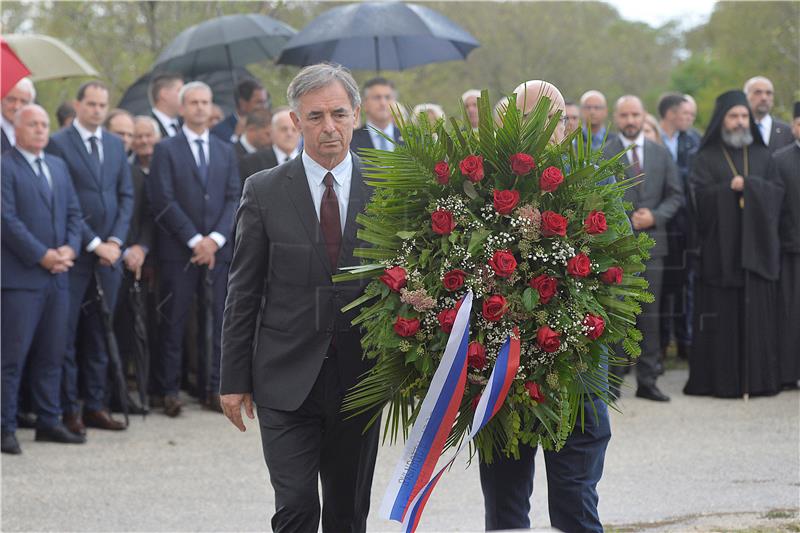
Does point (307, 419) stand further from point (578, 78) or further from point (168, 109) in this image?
point (578, 78)

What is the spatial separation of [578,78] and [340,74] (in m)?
37.5

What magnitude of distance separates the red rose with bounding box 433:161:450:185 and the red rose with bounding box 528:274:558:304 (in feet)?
1.62

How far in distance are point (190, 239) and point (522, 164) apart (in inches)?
254

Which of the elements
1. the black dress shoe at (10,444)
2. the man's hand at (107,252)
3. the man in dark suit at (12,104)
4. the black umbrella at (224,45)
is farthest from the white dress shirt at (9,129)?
the black umbrella at (224,45)

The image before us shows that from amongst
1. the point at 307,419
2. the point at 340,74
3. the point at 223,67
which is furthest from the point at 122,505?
the point at 223,67

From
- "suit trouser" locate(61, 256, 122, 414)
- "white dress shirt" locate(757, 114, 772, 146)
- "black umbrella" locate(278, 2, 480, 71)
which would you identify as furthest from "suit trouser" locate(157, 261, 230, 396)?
"white dress shirt" locate(757, 114, 772, 146)

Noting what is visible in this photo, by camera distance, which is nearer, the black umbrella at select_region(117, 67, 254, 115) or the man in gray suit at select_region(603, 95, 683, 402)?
the man in gray suit at select_region(603, 95, 683, 402)

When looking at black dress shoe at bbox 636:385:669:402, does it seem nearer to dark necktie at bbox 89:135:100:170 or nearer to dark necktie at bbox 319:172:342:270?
dark necktie at bbox 89:135:100:170

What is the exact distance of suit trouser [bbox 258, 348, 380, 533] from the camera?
4996 millimetres

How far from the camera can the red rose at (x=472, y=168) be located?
459cm

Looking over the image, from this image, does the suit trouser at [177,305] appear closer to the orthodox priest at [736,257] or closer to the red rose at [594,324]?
the orthodox priest at [736,257]

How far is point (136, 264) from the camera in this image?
10.7m

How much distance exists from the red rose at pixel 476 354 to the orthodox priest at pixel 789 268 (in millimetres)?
7778

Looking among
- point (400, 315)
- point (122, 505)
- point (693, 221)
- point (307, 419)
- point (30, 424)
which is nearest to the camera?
point (400, 315)
